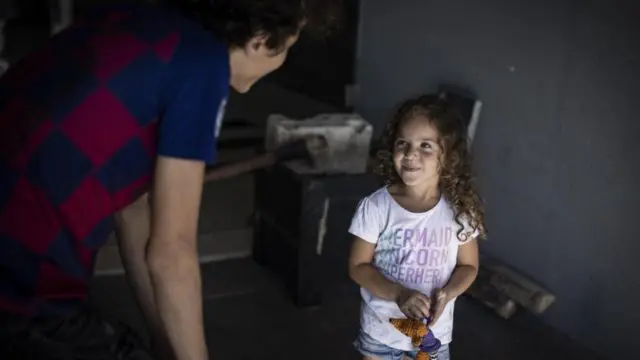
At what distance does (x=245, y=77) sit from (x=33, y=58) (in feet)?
1.18

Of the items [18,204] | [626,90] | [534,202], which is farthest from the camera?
[534,202]

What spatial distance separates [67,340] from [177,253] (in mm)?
229

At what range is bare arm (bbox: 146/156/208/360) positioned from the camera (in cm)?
141

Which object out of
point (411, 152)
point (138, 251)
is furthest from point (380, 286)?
point (138, 251)

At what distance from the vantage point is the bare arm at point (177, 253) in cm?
141

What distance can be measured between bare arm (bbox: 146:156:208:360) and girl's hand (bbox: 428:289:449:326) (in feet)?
1.87

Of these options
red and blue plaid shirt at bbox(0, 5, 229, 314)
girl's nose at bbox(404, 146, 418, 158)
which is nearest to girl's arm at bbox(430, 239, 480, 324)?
girl's nose at bbox(404, 146, 418, 158)

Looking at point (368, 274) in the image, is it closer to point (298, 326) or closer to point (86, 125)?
point (86, 125)

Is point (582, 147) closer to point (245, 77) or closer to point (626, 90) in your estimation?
point (626, 90)

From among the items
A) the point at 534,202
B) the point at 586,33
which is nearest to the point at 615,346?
the point at 534,202

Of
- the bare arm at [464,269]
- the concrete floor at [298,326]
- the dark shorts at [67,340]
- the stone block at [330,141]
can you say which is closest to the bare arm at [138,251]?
the dark shorts at [67,340]

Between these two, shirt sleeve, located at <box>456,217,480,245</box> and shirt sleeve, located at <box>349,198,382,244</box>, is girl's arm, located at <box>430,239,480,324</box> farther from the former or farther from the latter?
shirt sleeve, located at <box>349,198,382,244</box>

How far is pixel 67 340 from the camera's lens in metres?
1.42

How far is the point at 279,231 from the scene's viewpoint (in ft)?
10.6
